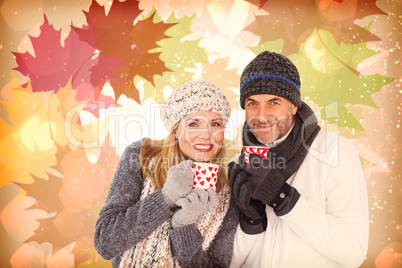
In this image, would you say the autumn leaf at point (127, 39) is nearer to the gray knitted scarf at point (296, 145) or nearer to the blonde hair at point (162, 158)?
the blonde hair at point (162, 158)

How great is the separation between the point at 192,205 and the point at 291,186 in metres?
0.45

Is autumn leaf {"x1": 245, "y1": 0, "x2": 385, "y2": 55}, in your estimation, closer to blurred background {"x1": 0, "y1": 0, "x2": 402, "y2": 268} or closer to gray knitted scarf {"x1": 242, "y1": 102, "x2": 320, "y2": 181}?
blurred background {"x1": 0, "y1": 0, "x2": 402, "y2": 268}

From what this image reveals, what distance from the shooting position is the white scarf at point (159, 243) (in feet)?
4.90

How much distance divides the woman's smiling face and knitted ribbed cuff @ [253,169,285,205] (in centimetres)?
Result: 36

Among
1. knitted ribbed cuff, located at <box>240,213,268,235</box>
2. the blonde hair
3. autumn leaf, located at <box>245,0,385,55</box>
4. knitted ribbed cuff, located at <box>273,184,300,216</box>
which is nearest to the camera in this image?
knitted ribbed cuff, located at <box>273,184,300,216</box>

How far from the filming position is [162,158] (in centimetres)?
165

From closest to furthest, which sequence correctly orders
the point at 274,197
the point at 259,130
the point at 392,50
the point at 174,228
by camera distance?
1. the point at 274,197
2. the point at 174,228
3. the point at 259,130
4. the point at 392,50

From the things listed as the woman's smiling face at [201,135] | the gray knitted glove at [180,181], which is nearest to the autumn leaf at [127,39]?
the woman's smiling face at [201,135]

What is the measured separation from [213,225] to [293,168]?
1.63ft

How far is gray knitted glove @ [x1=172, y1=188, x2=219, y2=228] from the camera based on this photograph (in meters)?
1.37

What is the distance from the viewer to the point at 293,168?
1.52m

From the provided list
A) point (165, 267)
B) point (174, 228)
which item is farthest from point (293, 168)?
point (165, 267)

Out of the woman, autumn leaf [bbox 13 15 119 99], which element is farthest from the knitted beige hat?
autumn leaf [bbox 13 15 119 99]

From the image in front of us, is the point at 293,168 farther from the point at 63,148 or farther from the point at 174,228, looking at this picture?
the point at 63,148
